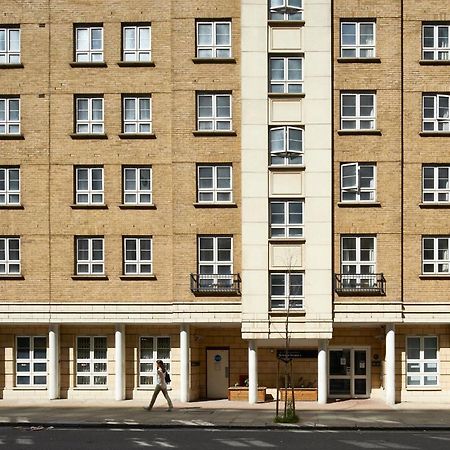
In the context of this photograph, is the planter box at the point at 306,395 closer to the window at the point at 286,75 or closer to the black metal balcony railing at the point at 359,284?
the black metal balcony railing at the point at 359,284

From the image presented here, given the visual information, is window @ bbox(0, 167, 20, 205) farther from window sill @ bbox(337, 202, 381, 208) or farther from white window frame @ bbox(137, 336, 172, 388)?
window sill @ bbox(337, 202, 381, 208)

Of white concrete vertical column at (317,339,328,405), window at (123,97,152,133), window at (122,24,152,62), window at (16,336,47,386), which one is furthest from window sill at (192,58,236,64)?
window at (16,336,47,386)

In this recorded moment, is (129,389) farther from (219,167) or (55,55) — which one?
(55,55)

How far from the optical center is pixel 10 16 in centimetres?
3544

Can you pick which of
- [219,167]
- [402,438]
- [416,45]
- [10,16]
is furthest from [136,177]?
[402,438]

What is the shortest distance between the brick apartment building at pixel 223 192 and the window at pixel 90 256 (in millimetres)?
57

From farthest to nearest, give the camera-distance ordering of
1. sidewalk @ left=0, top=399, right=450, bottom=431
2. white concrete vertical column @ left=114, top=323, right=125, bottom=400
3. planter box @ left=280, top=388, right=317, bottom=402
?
white concrete vertical column @ left=114, top=323, right=125, bottom=400
planter box @ left=280, top=388, right=317, bottom=402
sidewalk @ left=0, top=399, right=450, bottom=431

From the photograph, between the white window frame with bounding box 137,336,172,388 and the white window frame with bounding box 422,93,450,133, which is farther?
the white window frame with bounding box 137,336,172,388

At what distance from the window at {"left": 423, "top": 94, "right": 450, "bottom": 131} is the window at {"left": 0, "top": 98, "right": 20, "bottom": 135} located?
53.8 ft

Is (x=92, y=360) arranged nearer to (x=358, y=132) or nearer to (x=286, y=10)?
(x=358, y=132)

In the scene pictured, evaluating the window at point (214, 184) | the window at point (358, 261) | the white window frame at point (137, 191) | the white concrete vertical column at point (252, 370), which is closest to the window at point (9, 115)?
the white window frame at point (137, 191)

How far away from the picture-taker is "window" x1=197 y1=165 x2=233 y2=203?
114 ft

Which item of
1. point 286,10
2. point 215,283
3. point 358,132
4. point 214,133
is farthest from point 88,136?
point 358,132

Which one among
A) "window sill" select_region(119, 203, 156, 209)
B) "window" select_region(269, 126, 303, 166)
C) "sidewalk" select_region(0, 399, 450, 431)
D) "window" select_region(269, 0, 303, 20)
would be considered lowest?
"sidewalk" select_region(0, 399, 450, 431)
